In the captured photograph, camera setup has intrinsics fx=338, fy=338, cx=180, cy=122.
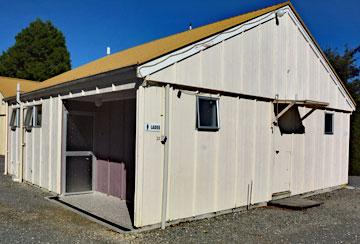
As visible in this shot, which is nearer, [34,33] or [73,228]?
[73,228]

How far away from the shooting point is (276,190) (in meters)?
8.28

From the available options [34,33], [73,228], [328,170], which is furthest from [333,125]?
[34,33]

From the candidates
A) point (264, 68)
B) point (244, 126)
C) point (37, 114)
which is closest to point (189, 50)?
point (244, 126)

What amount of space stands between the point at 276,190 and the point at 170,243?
13.8 ft

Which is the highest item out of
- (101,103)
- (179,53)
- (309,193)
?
(179,53)

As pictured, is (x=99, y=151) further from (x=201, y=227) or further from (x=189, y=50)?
(x=189, y=50)

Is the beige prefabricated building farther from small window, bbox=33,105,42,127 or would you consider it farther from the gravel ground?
the gravel ground

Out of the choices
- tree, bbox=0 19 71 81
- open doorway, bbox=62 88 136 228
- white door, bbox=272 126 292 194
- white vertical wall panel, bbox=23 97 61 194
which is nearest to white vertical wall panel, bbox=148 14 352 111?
white door, bbox=272 126 292 194

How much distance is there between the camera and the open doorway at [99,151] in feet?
26.1

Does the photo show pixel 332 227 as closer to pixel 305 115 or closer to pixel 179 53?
pixel 305 115

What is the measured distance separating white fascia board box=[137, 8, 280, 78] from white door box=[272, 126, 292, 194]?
8.62 ft

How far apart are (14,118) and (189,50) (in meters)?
7.97

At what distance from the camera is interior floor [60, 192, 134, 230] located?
20.4ft

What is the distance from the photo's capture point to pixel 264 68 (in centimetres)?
789
